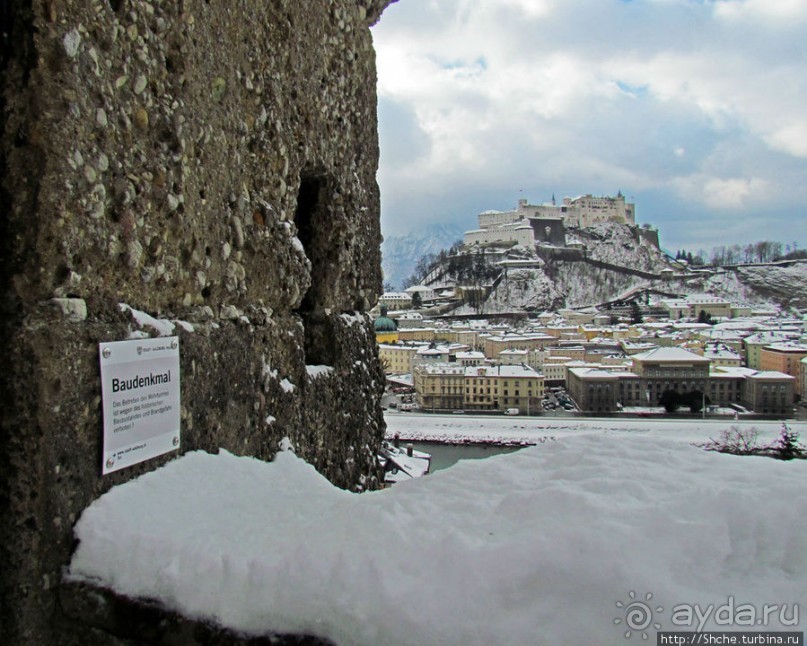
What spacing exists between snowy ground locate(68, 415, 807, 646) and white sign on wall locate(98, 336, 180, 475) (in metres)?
0.09

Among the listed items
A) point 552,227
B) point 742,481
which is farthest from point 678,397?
point 552,227

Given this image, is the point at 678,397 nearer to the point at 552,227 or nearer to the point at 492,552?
the point at 492,552

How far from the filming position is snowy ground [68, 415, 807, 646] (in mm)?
1145

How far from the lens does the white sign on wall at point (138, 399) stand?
1.68 meters

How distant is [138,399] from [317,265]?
1576 millimetres

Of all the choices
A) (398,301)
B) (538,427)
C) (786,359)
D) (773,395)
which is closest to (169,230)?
(538,427)

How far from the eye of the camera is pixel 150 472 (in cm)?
182

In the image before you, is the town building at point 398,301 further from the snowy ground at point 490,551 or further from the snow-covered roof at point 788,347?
the snowy ground at point 490,551

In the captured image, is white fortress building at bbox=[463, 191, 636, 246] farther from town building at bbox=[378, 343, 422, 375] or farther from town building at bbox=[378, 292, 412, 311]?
town building at bbox=[378, 343, 422, 375]

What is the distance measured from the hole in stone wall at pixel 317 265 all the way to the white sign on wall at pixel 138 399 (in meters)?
1.29

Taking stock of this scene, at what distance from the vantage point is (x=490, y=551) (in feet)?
4.24

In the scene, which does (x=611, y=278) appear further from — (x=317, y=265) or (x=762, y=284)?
(x=317, y=265)

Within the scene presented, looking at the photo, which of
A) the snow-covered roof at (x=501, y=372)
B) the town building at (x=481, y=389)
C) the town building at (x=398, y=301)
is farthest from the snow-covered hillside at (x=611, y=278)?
the town building at (x=481, y=389)

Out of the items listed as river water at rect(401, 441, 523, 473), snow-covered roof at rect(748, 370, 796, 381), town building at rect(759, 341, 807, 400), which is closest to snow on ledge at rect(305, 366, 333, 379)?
river water at rect(401, 441, 523, 473)
